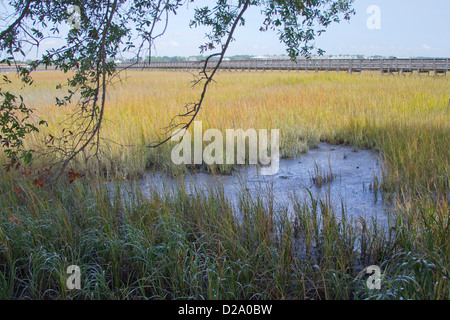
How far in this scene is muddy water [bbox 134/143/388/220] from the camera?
4.39m

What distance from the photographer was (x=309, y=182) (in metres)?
5.31

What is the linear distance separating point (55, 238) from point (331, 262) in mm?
2300

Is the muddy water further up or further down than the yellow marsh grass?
further down

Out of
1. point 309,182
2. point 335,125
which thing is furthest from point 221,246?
point 335,125

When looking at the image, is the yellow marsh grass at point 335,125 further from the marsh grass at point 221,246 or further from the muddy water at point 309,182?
the muddy water at point 309,182

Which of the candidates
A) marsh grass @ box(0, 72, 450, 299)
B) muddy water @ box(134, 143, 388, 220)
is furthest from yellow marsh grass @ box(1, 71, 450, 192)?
muddy water @ box(134, 143, 388, 220)

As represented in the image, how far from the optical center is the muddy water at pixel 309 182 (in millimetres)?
4387

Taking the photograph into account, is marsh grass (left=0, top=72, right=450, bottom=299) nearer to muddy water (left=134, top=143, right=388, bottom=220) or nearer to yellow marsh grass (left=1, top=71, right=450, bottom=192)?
yellow marsh grass (left=1, top=71, right=450, bottom=192)

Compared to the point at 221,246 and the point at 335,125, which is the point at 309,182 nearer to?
the point at 221,246

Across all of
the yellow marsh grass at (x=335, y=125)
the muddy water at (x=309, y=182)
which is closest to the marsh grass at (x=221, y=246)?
the yellow marsh grass at (x=335, y=125)

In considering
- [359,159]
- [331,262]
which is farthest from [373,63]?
[331,262]

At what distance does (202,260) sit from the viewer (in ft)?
10.3
